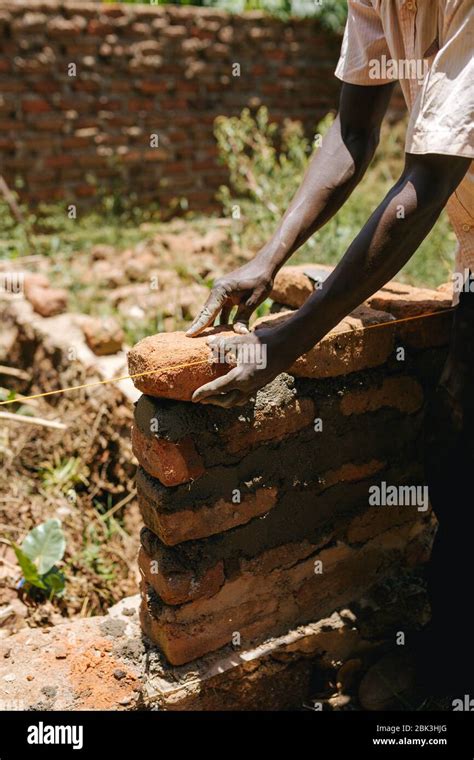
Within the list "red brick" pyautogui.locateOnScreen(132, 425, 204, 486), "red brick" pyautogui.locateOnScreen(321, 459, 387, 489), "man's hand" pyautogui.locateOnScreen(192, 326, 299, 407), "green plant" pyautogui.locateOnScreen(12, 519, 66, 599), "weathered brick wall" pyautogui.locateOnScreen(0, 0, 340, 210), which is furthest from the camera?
"weathered brick wall" pyautogui.locateOnScreen(0, 0, 340, 210)

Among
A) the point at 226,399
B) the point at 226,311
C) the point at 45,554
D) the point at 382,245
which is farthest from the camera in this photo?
the point at 45,554

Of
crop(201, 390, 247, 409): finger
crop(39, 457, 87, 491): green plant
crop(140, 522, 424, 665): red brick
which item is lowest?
crop(140, 522, 424, 665): red brick

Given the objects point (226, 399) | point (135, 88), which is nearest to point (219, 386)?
point (226, 399)

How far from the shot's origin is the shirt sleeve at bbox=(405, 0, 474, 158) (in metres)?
1.46

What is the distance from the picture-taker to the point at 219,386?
165 cm

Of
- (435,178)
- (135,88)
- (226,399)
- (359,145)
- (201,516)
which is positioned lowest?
(201,516)

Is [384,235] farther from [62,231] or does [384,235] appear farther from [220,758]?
[62,231]

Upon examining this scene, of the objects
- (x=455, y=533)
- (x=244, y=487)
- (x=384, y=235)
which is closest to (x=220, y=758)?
(x=244, y=487)

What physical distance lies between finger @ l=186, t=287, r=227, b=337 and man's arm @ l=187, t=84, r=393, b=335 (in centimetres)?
4

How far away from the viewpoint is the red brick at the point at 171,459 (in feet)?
5.84

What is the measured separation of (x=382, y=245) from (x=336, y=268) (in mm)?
114

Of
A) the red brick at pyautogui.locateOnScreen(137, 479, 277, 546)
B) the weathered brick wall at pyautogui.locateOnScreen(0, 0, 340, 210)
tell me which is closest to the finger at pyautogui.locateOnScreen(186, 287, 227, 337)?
the red brick at pyautogui.locateOnScreen(137, 479, 277, 546)

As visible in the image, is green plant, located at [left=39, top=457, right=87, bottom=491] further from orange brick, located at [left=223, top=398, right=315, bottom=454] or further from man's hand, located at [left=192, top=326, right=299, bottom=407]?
man's hand, located at [left=192, top=326, right=299, bottom=407]

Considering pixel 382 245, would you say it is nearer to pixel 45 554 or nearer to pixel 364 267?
pixel 364 267
